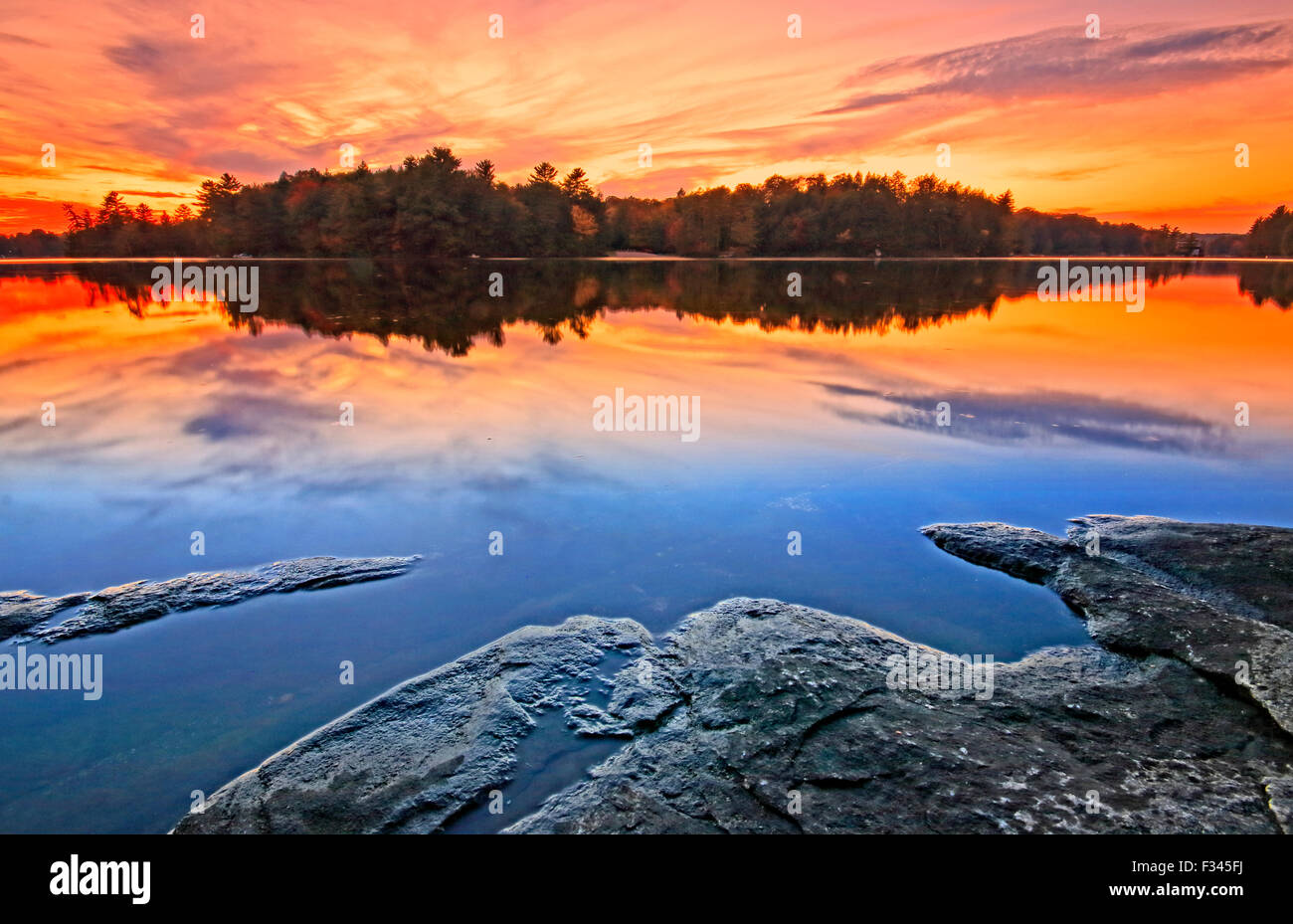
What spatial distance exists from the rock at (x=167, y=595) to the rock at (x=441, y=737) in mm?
1712

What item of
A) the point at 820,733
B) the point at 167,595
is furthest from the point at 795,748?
the point at 167,595

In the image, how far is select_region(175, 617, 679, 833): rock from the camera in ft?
11.0

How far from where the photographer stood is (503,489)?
7820 mm

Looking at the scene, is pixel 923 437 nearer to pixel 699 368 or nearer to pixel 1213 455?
pixel 1213 455

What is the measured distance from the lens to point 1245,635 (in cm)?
466

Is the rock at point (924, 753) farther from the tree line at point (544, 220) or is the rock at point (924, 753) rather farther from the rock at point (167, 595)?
the tree line at point (544, 220)

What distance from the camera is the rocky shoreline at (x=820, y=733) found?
129 inches

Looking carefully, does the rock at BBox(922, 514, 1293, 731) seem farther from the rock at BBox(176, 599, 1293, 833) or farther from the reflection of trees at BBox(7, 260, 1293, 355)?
the reflection of trees at BBox(7, 260, 1293, 355)

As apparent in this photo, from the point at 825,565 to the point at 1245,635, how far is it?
2.73 m

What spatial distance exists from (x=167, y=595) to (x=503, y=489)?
3.21m

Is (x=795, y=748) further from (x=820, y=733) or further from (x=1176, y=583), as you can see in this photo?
(x=1176, y=583)

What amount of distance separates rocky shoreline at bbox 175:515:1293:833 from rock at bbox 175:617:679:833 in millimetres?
12

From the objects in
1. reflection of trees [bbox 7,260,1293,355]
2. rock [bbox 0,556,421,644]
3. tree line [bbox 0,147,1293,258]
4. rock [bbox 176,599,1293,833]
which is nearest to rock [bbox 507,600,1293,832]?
rock [bbox 176,599,1293,833]
